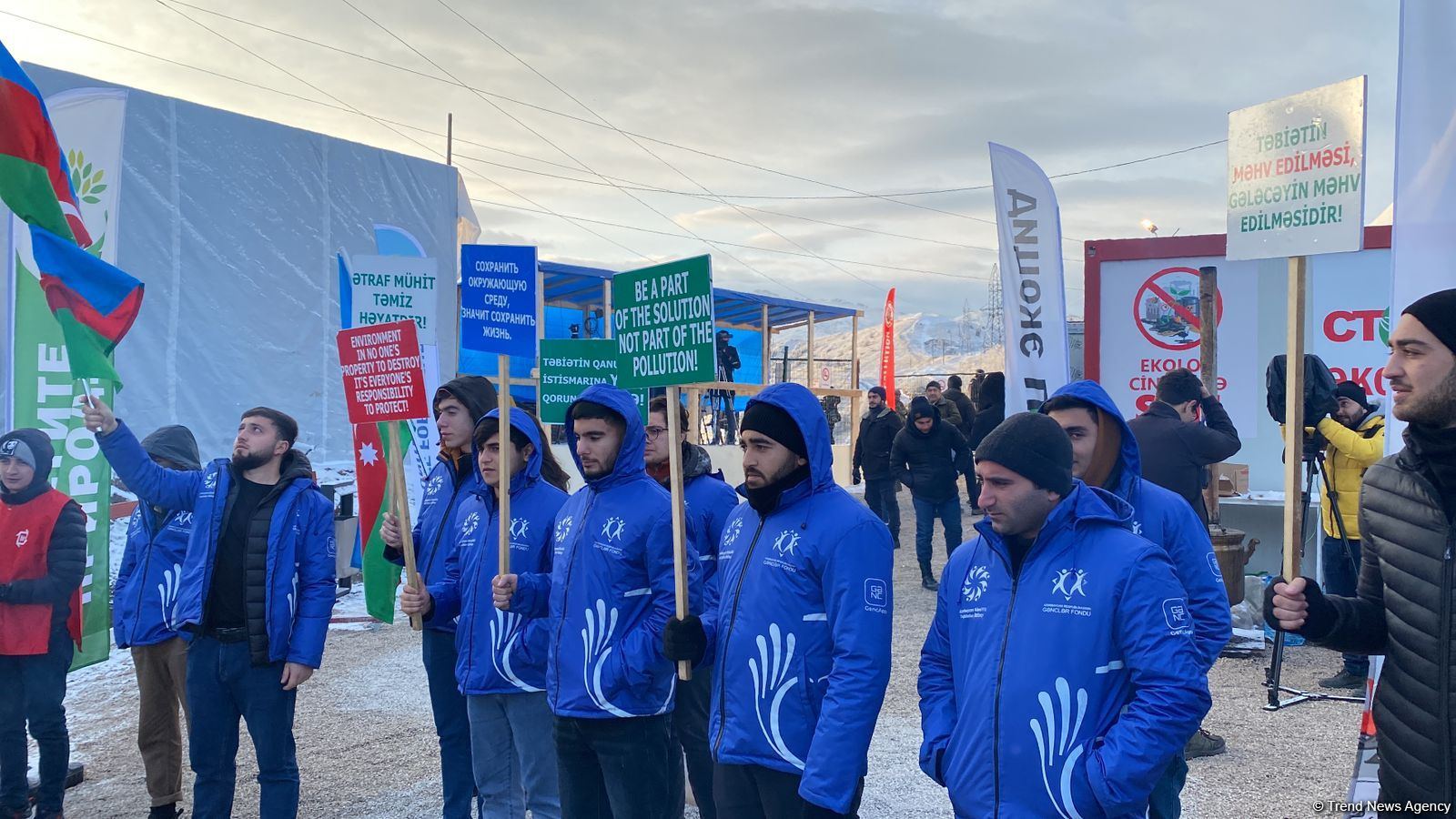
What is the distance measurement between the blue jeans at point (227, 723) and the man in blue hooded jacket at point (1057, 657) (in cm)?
313

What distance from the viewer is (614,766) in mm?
3793

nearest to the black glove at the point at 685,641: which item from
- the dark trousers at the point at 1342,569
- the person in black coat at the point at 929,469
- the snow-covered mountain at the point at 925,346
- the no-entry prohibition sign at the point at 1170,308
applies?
the dark trousers at the point at 1342,569

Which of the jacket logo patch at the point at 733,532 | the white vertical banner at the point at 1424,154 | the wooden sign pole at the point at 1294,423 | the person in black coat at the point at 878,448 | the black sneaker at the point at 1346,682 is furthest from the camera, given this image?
the person in black coat at the point at 878,448

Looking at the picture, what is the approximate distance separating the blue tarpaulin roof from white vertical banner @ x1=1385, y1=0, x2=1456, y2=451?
37.5ft

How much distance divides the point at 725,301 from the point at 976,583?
70.4 feet

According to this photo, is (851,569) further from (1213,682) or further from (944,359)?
(944,359)

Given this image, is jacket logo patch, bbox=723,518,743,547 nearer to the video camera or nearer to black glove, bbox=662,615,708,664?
black glove, bbox=662,615,708,664

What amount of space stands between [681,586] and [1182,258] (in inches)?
354

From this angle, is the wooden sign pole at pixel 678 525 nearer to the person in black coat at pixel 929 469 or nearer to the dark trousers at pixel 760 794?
the dark trousers at pixel 760 794

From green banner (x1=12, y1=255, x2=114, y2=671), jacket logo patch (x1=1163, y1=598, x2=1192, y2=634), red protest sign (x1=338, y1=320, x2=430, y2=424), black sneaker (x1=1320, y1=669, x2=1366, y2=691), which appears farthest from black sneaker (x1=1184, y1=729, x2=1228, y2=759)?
green banner (x1=12, y1=255, x2=114, y2=671)

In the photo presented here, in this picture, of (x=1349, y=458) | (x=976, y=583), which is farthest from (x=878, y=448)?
(x=976, y=583)

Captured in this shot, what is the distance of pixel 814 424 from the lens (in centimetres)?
346

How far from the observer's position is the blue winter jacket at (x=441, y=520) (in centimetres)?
526

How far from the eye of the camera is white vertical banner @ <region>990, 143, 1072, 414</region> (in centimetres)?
695
